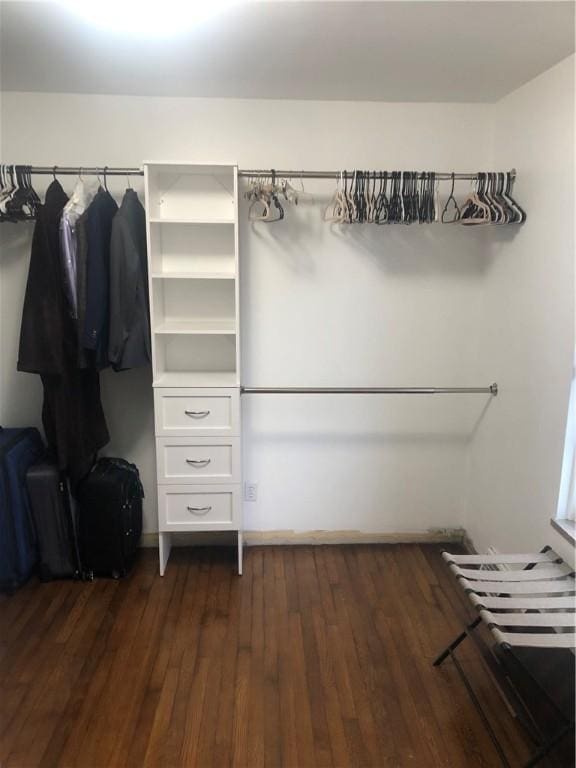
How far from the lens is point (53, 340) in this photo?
7.88 feet

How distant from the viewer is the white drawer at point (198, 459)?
2631 millimetres

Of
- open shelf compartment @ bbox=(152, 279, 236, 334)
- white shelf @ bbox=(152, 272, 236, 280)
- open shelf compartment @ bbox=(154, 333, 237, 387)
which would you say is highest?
white shelf @ bbox=(152, 272, 236, 280)

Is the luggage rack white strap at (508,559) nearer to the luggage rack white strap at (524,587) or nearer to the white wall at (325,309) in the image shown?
the luggage rack white strap at (524,587)

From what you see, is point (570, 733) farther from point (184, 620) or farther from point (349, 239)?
point (349, 239)

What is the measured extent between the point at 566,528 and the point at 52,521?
2.37 m

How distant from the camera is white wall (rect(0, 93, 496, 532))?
8.68 ft

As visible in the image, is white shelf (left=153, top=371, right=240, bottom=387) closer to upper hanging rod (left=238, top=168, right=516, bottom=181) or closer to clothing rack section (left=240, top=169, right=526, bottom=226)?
clothing rack section (left=240, top=169, right=526, bottom=226)

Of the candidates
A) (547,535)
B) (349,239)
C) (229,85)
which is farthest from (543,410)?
(229,85)

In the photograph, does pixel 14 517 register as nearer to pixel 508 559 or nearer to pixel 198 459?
pixel 198 459

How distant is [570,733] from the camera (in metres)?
1.70

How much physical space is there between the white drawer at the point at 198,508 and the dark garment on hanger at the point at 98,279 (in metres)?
0.76

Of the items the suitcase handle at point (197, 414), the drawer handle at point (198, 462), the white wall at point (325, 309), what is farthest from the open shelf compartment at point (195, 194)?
the drawer handle at point (198, 462)

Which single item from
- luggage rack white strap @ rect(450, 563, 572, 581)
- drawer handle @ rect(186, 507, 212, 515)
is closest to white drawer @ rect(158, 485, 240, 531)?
drawer handle @ rect(186, 507, 212, 515)

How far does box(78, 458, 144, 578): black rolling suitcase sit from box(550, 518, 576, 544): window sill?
6.61ft
